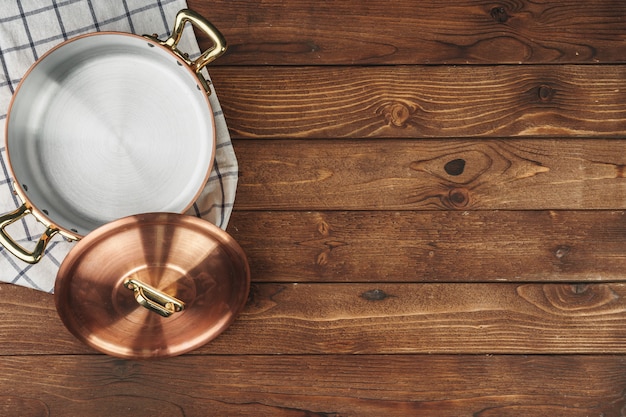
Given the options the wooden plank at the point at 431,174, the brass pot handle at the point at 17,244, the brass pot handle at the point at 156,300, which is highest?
the wooden plank at the point at 431,174

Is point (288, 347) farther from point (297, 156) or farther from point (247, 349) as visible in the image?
point (297, 156)

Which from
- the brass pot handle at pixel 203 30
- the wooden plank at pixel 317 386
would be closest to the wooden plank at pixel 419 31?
the brass pot handle at pixel 203 30

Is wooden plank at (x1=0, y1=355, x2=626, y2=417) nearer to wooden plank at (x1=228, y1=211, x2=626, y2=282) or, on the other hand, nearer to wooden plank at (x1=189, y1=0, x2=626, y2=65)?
wooden plank at (x1=228, y1=211, x2=626, y2=282)

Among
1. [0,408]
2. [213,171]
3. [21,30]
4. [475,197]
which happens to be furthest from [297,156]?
[0,408]

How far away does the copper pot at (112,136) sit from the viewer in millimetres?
671

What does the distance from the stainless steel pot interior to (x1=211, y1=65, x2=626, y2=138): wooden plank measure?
0.23 ft

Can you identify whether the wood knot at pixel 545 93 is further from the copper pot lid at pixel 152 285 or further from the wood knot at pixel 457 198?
the copper pot lid at pixel 152 285

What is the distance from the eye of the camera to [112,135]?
670 mm

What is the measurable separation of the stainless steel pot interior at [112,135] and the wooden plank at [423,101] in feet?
0.23

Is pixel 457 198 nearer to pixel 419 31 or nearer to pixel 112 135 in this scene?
pixel 419 31

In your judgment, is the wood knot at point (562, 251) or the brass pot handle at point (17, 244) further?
the wood knot at point (562, 251)

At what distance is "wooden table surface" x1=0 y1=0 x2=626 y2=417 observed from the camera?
2.37ft

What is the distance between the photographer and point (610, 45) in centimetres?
74

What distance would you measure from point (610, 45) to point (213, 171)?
0.53 meters
